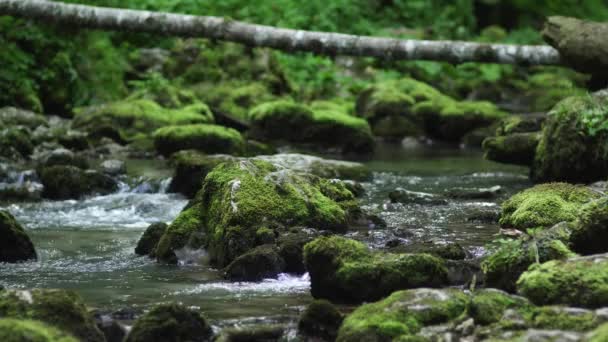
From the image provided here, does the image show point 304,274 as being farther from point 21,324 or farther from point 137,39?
point 137,39

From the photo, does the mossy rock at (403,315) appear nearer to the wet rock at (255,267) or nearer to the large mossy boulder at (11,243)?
the wet rock at (255,267)

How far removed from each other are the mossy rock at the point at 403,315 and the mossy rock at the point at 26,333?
169 cm

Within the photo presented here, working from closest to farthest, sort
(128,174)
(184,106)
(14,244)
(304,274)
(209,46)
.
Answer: (304,274)
(14,244)
(128,174)
(184,106)
(209,46)

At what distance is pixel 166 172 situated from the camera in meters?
14.8

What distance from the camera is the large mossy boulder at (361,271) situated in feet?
22.7

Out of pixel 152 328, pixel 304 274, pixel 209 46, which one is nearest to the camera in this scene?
pixel 152 328

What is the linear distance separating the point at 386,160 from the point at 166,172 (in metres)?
4.52

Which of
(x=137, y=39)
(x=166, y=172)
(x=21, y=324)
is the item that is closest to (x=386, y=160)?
(x=166, y=172)

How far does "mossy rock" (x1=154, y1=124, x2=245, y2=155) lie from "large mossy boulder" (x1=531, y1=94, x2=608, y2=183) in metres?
5.58

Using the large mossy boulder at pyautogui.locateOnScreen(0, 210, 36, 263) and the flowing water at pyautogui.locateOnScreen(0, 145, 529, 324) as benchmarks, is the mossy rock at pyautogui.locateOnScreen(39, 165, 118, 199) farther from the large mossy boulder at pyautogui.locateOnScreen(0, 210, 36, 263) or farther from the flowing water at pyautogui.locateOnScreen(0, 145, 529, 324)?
the large mossy boulder at pyautogui.locateOnScreen(0, 210, 36, 263)

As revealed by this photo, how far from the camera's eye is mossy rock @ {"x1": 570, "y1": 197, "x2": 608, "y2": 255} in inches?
275

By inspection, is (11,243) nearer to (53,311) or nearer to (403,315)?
(53,311)

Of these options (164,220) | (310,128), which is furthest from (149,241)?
(310,128)

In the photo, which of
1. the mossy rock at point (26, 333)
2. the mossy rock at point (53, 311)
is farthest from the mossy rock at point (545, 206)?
the mossy rock at point (26, 333)
